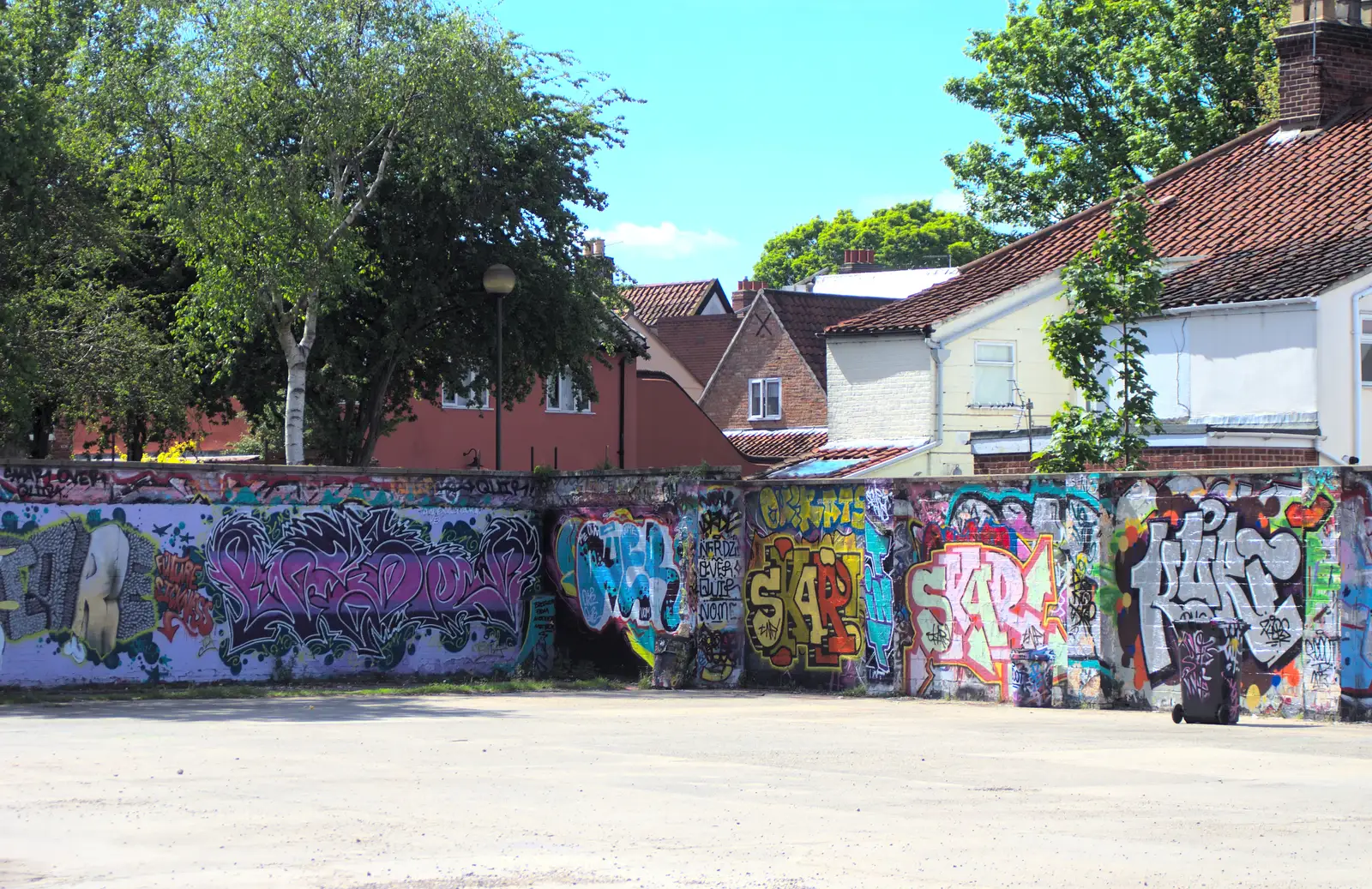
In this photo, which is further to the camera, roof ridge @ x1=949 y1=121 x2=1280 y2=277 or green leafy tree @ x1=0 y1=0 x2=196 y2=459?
roof ridge @ x1=949 y1=121 x2=1280 y2=277

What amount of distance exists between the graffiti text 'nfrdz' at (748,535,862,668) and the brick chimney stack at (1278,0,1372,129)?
66.3 ft

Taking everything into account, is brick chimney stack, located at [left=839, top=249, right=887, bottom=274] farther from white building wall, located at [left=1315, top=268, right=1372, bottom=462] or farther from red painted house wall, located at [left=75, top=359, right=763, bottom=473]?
white building wall, located at [left=1315, top=268, right=1372, bottom=462]

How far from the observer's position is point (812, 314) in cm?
5966

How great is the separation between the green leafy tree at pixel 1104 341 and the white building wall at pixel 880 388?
1074 centimetres

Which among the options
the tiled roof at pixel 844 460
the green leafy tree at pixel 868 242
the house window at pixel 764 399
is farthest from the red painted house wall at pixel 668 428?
the green leafy tree at pixel 868 242

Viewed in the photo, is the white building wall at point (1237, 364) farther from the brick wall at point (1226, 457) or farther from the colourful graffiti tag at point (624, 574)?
the colourful graffiti tag at point (624, 574)

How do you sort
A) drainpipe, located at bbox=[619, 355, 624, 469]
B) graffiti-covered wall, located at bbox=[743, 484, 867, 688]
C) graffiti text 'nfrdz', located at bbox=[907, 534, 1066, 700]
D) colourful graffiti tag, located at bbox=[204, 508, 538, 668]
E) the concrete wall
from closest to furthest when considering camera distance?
1. the concrete wall
2. graffiti text 'nfrdz', located at bbox=[907, 534, 1066, 700]
3. graffiti-covered wall, located at bbox=[743, 484, 867, 688]
4. colourful graffiti tag, located at bbox=[204, 508, 538, 668]
5. drainpipe, located at bbox=[619, 355, 624, 469]

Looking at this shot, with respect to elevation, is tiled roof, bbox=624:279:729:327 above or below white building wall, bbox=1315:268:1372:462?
above

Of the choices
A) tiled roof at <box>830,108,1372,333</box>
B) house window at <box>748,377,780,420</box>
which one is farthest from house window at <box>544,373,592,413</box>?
house window at <box>748,377,780,420</box>

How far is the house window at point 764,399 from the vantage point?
5784cm

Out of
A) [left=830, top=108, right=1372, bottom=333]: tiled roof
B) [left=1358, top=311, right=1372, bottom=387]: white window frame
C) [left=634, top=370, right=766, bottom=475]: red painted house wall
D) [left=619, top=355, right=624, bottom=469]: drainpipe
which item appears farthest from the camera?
[left=634, top=370, right=766, bottom=475]: red painted house wall

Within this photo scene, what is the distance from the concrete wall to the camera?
15.2 meters

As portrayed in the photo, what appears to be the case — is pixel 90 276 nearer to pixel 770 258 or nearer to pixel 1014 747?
pixel 1014 747

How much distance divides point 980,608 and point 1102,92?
3270cm
